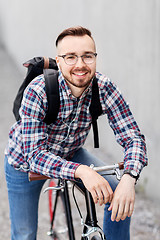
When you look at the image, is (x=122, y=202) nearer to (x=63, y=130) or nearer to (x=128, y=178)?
(x=128, y=178)

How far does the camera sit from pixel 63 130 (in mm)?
1904

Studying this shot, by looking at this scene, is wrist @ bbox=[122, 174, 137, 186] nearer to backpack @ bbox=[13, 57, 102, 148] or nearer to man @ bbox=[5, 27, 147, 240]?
man @ bbox=[5, 27, 147, 240]

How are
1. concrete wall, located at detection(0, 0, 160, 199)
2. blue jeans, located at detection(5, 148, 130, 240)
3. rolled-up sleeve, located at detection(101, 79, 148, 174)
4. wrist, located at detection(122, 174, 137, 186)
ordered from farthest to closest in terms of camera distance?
concrete wall, located at detection(0, 0, 160, 199) < blue jeans, located at detection(5, 148, 130, 240) < rolled-up sleeve, located at detection(101, 79, 148, 174) < wrist, located at detection(122, 174, 137, 186)

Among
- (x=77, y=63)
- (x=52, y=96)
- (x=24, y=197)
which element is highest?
(x=77, y=63)

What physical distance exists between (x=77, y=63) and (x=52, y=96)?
0.72ft

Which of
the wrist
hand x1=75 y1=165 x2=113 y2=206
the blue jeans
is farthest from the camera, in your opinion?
the blue jeans

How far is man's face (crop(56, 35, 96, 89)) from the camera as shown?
167cm

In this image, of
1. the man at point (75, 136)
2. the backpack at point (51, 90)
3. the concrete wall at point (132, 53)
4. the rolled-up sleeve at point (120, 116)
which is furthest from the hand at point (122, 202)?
the concrete wall at point (132, 53)

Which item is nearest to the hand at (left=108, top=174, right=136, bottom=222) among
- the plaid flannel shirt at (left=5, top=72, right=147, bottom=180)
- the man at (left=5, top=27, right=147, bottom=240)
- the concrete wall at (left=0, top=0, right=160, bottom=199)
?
the man at (left=5, top=27, right=147, bottom=240)

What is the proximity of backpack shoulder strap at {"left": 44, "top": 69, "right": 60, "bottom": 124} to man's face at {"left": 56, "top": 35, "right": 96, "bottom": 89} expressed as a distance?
9cm

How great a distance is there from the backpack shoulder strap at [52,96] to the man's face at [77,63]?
0.09 m

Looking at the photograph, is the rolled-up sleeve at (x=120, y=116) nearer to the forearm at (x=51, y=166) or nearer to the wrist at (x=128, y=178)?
the wrist at (x=128, y=178)

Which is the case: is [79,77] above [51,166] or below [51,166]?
above

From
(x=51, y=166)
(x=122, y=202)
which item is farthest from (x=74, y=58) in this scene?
(x=122, y=202)
